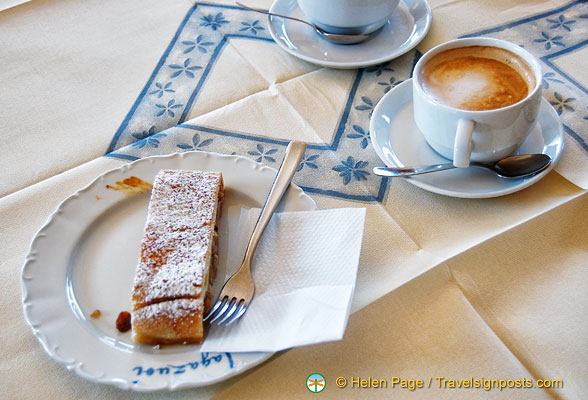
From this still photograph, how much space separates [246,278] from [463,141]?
399mm

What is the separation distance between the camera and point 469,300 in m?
0.76

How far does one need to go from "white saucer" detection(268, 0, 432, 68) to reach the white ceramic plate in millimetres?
397

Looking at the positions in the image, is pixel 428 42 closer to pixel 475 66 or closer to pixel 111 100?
pixel 475 66

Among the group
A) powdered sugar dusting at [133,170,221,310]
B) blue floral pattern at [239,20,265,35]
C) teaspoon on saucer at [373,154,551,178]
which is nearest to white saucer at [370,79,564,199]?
teaspoon on saucer at [373,154,551,178]

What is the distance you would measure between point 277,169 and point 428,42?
0.56 metres

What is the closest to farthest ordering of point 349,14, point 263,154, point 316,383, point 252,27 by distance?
point 316,383 < point 263,154 < point 349,14 < point 252,27

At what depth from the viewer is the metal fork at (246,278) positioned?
28.4 inches

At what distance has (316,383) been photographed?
685 millimetres

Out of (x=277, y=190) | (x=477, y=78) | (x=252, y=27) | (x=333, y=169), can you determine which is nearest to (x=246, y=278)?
(x=277, y=190)

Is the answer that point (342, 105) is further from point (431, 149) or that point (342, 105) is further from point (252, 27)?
point (252, 27)

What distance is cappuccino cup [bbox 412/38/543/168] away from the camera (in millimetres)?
844

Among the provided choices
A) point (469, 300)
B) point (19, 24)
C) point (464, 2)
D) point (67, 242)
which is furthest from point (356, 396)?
point (19, 24)

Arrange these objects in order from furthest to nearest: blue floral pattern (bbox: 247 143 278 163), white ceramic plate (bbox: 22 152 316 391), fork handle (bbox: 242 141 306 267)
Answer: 1. blue floral pattern (bbox: 247 143 278 163)
2. fork handle (bbox: 242 141 306 267)
3. white ceramic plate (bbox: 22 152 316 391)

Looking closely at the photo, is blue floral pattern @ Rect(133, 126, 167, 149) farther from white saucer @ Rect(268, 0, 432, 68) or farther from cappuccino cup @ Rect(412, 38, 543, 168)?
cappuccino cup @ Rect(412, 38, 543, 168)
